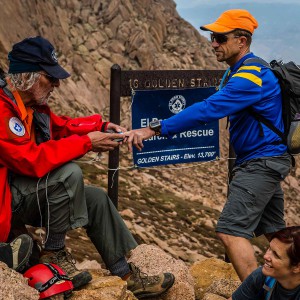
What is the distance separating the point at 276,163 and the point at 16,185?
2.36 metres

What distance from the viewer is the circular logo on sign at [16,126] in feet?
18.9

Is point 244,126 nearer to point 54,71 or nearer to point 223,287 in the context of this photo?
point 54,71

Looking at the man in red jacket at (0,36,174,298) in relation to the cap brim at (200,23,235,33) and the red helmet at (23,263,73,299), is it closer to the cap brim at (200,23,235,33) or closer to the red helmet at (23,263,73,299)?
the red helmet at (23,263,73,299)

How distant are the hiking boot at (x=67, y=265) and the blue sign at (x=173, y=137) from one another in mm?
2465

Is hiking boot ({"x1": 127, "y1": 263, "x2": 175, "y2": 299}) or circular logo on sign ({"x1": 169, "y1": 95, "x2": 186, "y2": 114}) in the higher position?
circular logo on sign ({"x1": 169, "y1": 95, "x2": 186, "y2": 114})

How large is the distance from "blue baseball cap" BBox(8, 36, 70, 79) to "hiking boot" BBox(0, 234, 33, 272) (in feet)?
4.84

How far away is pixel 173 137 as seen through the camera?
28.9ft

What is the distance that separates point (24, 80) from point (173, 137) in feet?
10.4

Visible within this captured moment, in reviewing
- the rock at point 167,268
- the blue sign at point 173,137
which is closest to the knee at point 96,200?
the rock at point 167,268

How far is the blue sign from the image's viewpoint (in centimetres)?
845

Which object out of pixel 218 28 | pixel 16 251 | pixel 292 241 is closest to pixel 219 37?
pixel 218 28

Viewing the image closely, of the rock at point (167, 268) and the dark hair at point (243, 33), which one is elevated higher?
the dark hair at point (243, 33)

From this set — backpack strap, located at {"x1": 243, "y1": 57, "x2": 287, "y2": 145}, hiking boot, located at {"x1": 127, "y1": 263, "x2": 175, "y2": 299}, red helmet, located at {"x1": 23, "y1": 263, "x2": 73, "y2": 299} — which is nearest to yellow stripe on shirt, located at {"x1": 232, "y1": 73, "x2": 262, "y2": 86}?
backpack strap, located at {"x1": 243, "y1": 57, "x2": 287, "y2": 145}

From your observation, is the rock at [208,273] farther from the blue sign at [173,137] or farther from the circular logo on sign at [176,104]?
the circular logo on sign at [176,104]
